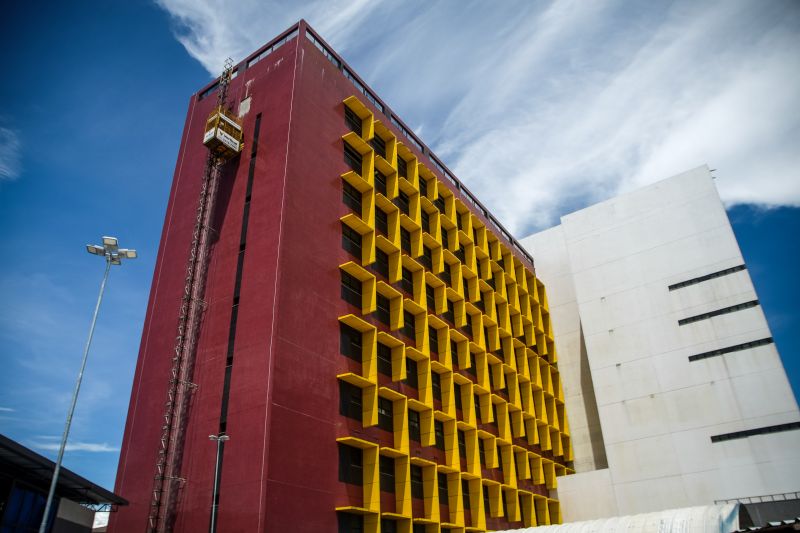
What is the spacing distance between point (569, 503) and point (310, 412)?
3346cm

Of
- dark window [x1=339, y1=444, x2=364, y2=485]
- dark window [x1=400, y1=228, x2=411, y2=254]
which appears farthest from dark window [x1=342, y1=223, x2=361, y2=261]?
dark window [x1=339, y1=444, x2=364, y2=485]

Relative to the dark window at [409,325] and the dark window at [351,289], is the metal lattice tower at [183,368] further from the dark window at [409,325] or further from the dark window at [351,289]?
the dark window at [409,325]

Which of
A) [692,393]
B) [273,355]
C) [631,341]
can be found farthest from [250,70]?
[692,393]

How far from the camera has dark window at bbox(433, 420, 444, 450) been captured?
144 feet

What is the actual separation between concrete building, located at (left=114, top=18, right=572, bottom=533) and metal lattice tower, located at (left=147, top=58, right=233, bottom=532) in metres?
0.21

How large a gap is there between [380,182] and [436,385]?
53.7 ft

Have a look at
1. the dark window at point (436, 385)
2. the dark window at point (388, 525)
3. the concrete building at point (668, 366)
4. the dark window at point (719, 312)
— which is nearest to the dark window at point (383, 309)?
the dark window at point (436, 385)

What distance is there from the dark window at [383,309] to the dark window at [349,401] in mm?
6386

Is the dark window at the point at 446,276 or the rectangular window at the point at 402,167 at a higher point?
the rectangular window at the point at 402,167

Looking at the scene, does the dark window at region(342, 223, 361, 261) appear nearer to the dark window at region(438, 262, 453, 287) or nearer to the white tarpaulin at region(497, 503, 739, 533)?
the dark window at region(438, 262, 453, 287)

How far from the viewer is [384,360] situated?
4112cm

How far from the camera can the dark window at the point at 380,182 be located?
47.2 m

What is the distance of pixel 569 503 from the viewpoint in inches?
2185

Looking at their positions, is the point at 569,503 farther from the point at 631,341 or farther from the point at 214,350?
the point at 214,350
